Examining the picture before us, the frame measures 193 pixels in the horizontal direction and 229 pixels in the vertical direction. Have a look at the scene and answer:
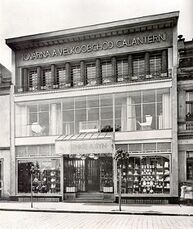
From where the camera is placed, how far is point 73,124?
82.0 feet

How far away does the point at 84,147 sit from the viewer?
2356 cm

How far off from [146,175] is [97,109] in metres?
5.56

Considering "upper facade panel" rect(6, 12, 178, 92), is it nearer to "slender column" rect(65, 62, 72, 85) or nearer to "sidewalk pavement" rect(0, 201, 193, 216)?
"slender column" rect(65, 62, 72, 85)

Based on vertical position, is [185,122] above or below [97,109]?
below

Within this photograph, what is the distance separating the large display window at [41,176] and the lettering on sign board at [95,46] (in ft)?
25.2

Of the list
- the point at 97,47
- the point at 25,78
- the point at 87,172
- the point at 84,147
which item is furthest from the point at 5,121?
the point at 97,47

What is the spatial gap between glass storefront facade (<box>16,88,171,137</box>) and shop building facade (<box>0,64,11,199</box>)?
0.83m

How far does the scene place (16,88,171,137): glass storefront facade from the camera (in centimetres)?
2316

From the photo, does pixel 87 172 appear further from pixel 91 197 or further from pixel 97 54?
pixel 97 54

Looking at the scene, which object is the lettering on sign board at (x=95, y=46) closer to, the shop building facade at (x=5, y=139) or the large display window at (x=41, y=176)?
the shop building facade at (x=5, y=139)

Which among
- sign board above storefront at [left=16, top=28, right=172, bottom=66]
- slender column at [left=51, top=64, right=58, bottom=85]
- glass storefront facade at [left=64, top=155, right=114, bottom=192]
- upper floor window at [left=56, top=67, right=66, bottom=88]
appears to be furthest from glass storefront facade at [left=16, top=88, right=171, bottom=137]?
sign board above storefront at [left=16, top=28, right=172, bottom=66]

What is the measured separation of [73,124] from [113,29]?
7.11m

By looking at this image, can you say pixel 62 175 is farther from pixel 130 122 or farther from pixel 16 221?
pixel 16 221

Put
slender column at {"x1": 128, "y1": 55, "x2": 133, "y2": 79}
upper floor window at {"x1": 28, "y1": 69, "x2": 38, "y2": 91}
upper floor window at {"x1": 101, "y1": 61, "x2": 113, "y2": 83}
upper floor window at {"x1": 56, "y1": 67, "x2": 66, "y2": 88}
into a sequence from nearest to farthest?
slender column at {"x1": 128, "y1": 55, "x2": 133, "y2": 79} < upper floor window at {"x1": 101, "y1": 61, "x2": 113, "y2": 83} < upper floor window at {"x1": 56, "y1": 67, "x2": 66, "y2": 88} < upper floor window at {"x1": 28, "y1": 69, "x2": 38, "y2": 91}
